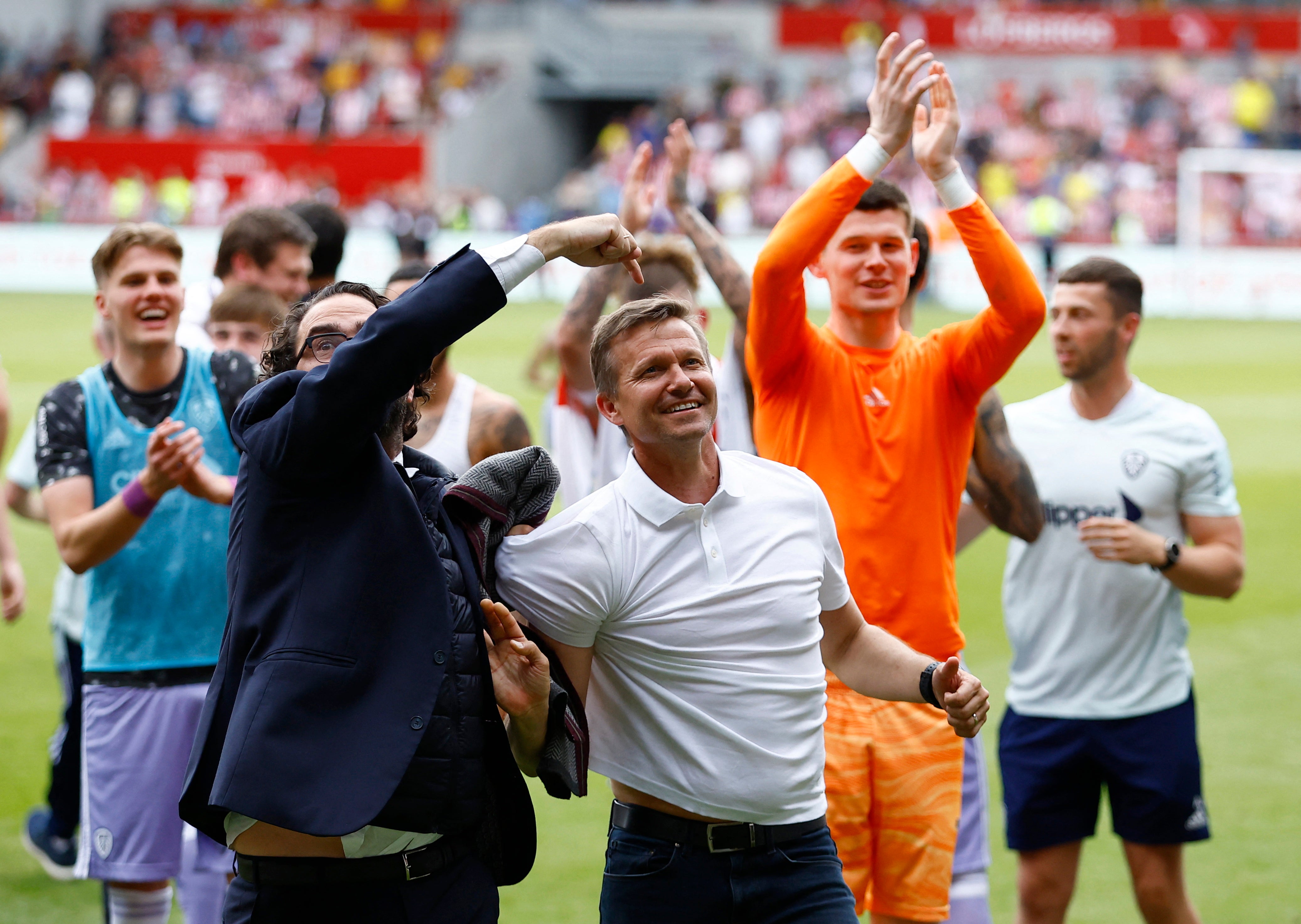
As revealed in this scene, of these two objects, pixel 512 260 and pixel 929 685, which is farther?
pixel 929 685

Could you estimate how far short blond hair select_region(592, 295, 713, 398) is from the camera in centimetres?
312

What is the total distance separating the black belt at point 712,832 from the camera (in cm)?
305

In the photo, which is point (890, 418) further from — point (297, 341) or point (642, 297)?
point (297, 341)

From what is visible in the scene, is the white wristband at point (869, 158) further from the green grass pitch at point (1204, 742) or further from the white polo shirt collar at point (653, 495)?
the green grass pitch at point (1204, 742)

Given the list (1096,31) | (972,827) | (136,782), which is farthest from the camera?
(1096,31)

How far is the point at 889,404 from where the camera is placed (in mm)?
4023

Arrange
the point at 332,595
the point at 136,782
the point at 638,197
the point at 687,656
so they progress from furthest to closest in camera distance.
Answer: the point at 638,197 → the point at 136,782 → the point at 687,656 → the point at 332,595

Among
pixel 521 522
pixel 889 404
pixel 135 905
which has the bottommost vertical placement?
pixel 135 905

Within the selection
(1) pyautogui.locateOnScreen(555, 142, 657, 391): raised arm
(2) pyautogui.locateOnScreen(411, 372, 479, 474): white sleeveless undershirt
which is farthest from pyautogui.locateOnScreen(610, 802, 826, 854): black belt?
(1) pyautogui.locateOnScreen(555, 142, 657, 391): raised arm

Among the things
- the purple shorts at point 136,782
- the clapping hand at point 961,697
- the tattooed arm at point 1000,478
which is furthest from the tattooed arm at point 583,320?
the clapping hand at point 961,697

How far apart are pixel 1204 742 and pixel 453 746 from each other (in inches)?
210

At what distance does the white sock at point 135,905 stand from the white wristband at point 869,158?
2932 millimetres

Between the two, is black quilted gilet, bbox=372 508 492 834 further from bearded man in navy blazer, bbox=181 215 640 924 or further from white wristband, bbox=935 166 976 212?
white wristband, bbox=935 166 976 212

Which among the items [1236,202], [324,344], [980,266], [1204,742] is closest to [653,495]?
[324,344]
